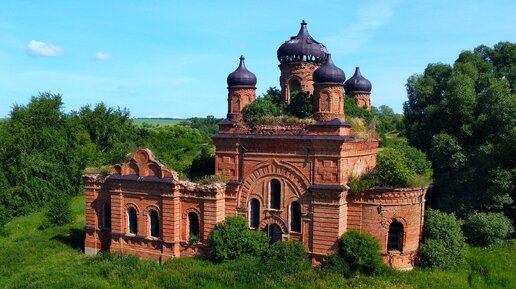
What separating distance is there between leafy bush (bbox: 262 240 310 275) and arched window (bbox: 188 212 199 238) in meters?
3.91

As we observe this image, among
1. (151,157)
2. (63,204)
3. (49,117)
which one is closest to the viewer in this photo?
(151,157)

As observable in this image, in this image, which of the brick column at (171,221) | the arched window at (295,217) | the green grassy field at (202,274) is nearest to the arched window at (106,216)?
the green grassy field at (202,274)

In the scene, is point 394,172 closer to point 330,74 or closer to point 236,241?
point 330,74

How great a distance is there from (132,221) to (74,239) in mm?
6534

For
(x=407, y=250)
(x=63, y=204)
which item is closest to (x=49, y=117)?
(x=63, y=204)

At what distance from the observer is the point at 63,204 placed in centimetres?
3447

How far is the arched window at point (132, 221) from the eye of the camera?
24.2 m

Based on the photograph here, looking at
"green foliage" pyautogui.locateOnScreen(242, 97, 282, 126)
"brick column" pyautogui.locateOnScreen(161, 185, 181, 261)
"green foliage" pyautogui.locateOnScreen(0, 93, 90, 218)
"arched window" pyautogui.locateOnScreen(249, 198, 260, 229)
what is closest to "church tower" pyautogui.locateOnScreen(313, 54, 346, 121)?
"green foliage" pyautogui.locateOnScreen(242, 97, 282, 126)

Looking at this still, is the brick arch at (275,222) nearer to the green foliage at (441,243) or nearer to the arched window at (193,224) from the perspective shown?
the arched window at (193,224)

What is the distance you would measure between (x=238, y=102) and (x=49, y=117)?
3122cm

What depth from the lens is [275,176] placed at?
2139 cm

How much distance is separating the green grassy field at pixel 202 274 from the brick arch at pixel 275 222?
6.03 ft

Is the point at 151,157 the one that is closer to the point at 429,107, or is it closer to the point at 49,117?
the point at 429,107

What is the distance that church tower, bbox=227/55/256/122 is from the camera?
2336cm
